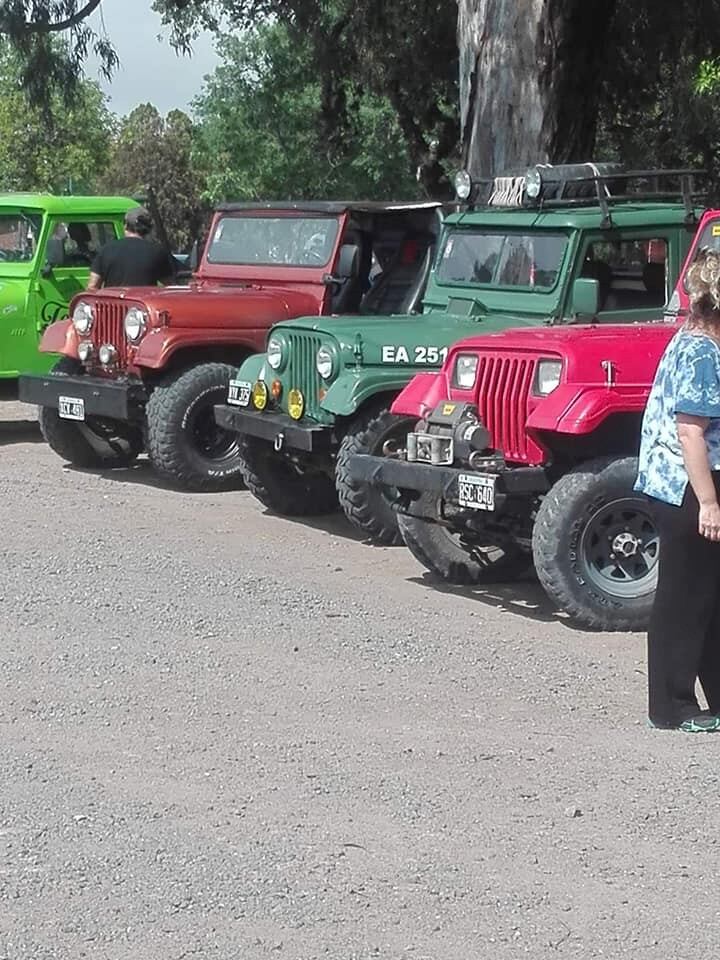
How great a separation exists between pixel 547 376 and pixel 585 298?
1493 mm

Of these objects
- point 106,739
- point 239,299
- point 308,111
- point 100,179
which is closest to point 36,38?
point 239,299

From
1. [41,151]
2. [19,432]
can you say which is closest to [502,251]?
[19,432]

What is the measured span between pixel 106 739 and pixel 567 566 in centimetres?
237

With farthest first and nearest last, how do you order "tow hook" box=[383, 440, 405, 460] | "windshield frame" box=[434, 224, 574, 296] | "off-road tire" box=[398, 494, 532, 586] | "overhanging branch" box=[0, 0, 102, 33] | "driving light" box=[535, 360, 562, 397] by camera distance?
"overhanging branch" box=[0, 0, 102, 33] → "windshield frame" box=[434, 224, 574, 296] → "tow hook" box=[383, 440, 405, 460] → "off-road tire" box=[398, 494, 532, 586] → "driving light" box=[535, 360, 562, 397]

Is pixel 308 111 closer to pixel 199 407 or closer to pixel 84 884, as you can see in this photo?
pixel 199 407

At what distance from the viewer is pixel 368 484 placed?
28.5 ft

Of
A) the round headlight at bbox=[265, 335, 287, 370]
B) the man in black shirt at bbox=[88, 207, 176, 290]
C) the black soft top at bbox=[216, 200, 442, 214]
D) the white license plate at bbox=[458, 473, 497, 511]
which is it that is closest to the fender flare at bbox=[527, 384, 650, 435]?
the white license plate at bbox=[458, 473, 497, 511]

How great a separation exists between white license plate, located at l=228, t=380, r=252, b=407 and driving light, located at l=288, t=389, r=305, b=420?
0.42 m

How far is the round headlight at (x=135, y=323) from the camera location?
36.3 feet

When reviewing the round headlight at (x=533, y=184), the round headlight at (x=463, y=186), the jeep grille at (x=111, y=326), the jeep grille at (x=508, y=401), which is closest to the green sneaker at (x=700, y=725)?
the jeep grille at (x=508, y=401)

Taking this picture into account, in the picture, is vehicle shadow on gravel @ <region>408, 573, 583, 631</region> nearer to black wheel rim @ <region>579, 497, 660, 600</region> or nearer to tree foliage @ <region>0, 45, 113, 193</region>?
black wheel rim @ <region>579, 497, 660, 600</region>

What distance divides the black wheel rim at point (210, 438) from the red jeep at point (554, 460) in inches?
127

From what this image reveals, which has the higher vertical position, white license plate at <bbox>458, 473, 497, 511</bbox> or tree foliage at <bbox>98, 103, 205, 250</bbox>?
tree foliage at <bbox>98, 103, 205, 250</bbox>

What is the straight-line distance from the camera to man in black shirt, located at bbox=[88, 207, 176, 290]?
41.9 feet
